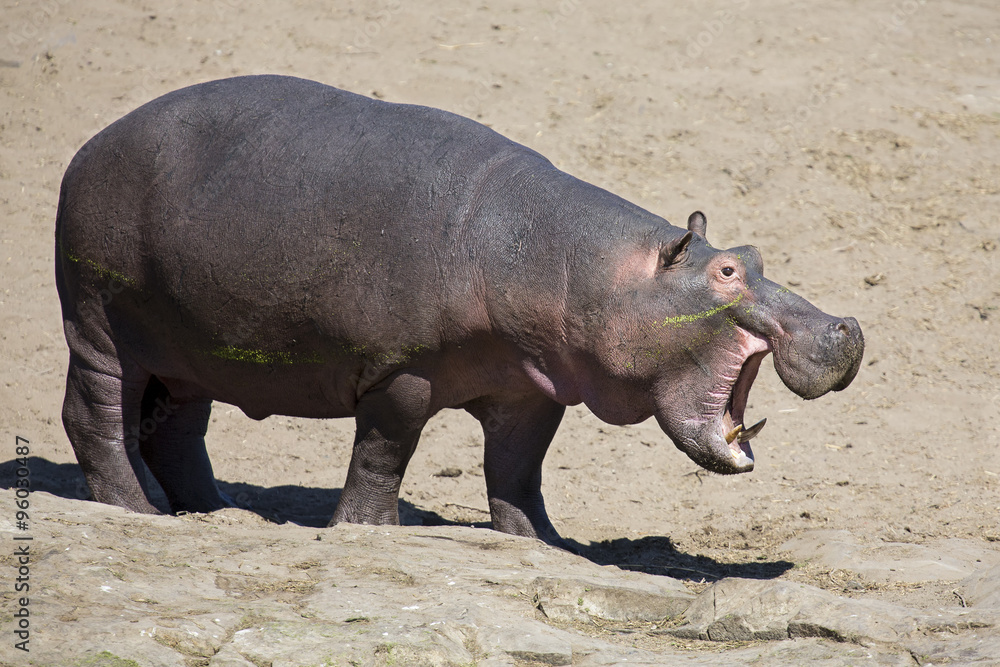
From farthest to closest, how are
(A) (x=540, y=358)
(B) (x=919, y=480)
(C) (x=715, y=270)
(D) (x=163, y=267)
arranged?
1. (B) (x=919, y=480)
2. (D) (x=163, y=267)
3. (A) (x=540, y=358)
4. (C) (x=715, y=270)

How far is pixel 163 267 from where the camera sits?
4.77 metres

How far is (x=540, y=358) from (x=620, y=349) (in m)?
0.37

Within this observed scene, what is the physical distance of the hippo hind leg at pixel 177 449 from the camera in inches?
223

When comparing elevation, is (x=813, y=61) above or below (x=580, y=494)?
above

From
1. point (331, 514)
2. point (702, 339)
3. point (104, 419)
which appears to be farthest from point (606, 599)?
point (104, 419)

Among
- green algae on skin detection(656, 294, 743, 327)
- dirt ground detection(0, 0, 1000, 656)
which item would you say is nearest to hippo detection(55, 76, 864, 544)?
green algae on skin detection(656, 294, 743, 327)

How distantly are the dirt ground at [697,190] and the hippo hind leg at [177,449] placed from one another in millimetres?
448

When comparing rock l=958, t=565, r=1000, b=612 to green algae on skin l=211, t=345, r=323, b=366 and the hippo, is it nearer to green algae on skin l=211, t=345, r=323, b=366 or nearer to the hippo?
the hippo

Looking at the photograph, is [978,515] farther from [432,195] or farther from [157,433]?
[157,433]

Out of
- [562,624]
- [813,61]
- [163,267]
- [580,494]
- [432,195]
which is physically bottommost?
[580,494]

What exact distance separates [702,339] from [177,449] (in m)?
2.99

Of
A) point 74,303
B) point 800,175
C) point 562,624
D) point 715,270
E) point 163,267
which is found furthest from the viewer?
point 800,175

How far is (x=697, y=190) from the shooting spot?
9312 mm

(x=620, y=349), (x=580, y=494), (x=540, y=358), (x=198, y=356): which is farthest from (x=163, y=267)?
(x=580, y=494)
